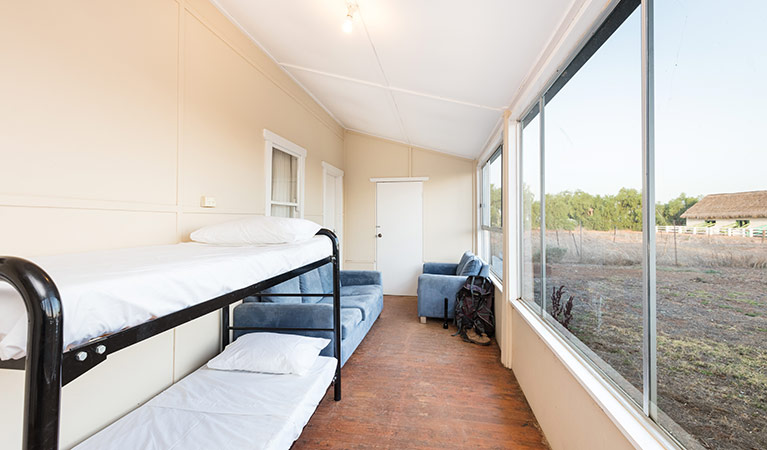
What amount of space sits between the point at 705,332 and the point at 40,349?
61.1 inches

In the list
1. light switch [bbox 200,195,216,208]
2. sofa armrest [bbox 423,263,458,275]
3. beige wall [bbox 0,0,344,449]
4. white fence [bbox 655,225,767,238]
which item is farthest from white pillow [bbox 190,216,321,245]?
sofa armrest [bbox 423,263,458,275]

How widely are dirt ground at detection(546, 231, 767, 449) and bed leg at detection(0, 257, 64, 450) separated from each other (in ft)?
4.89

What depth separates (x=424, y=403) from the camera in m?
2.25

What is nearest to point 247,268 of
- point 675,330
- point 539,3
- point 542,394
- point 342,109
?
point 675,330

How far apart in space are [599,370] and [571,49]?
161 cm

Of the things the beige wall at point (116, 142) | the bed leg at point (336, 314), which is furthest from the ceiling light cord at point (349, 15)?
the bed leg at point (336, 314)

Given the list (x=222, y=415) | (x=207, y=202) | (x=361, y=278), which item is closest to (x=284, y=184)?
(x=207, y=202)

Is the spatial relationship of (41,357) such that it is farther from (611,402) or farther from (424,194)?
(424,194)

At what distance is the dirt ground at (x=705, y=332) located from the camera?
0.74 m

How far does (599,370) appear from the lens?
147cm

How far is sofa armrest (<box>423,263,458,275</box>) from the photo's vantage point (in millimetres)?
4910

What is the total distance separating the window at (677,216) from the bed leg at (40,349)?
4.91ft

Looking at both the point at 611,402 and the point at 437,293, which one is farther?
the point at 437,293

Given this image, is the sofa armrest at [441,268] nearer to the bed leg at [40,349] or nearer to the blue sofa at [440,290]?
the blue sofa at [440,290]
